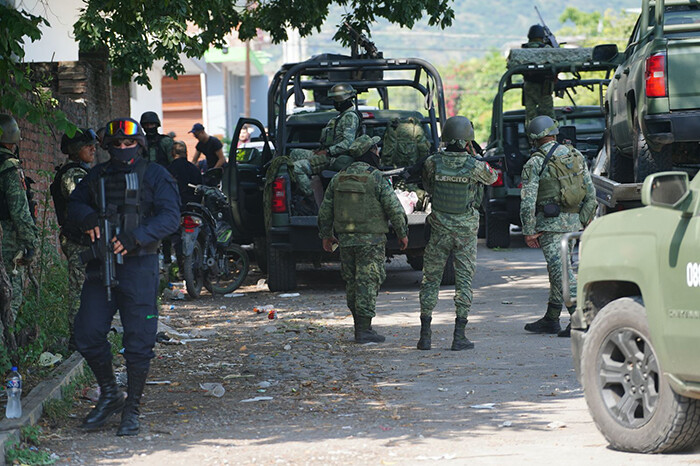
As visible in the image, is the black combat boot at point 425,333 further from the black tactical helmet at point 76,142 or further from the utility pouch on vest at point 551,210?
the black tactical helmet at point 76,142

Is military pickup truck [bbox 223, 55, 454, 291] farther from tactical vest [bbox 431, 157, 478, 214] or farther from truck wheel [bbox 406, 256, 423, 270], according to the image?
tactical vest [bbox 431, 157, 478, 214]

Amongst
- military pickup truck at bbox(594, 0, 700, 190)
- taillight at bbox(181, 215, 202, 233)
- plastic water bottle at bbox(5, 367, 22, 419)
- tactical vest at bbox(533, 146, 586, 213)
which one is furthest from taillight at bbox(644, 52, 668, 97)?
taillight at bbox(181, 215, 202, 233)

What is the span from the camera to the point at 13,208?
27.5ft

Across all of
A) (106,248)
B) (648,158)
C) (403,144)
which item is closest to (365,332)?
(648,158)

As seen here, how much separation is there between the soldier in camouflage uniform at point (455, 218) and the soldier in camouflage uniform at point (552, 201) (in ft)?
1.90

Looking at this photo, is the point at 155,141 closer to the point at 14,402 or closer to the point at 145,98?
the point at 14,402

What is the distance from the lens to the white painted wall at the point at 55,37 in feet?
48.1

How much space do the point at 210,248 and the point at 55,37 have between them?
3.85 metres

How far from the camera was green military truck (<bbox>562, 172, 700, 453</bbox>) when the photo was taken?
5453 mm

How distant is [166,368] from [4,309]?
143 cm

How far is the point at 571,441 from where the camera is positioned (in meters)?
6.36

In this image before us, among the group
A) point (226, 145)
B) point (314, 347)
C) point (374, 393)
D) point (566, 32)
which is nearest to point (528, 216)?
point (314, 347)

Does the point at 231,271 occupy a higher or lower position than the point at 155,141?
lower

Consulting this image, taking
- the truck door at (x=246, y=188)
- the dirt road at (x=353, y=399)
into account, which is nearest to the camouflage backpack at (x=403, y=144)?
the truck door at (x=246, y=188)
